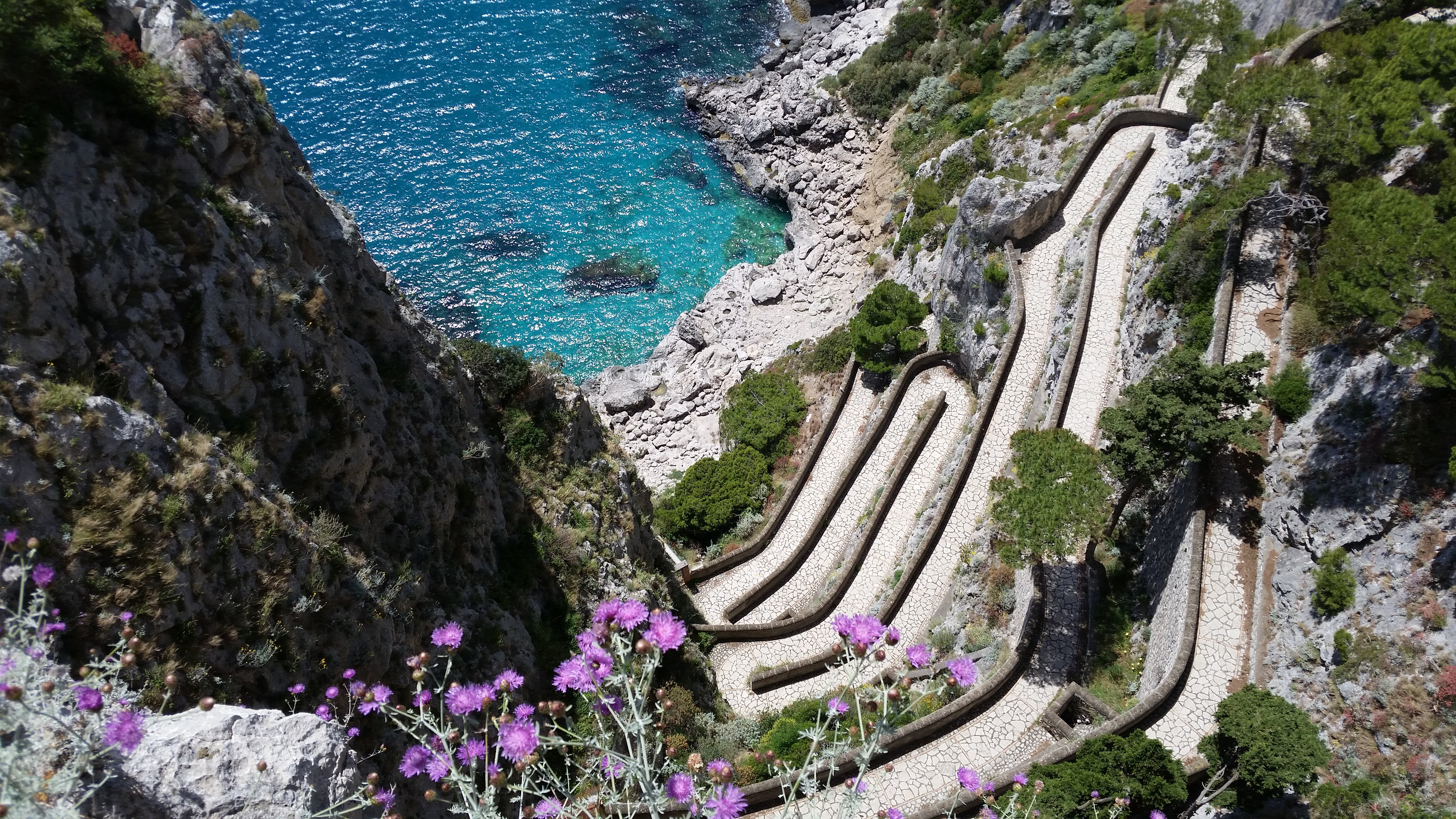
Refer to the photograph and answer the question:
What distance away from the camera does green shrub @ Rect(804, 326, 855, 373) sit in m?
38.1

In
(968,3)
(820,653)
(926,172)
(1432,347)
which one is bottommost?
(820,653)

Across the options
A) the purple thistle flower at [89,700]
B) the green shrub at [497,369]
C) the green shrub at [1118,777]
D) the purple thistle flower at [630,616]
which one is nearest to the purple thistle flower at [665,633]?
the purple thistle flower at [630,616]

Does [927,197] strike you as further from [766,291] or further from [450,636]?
[450,636]

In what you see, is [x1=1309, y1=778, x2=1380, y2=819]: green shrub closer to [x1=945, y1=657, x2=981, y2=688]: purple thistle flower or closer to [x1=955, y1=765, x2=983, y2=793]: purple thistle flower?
[x1=955, y1=765, x2=983, y2=793]: purple thistle flower

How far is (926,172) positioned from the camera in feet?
145

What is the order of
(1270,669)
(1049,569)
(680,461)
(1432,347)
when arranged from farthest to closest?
1. (680,461)
2. (1049,569)
3. (1270,669)
4. (1432,347)

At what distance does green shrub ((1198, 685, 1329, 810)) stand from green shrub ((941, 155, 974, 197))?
1182 inches

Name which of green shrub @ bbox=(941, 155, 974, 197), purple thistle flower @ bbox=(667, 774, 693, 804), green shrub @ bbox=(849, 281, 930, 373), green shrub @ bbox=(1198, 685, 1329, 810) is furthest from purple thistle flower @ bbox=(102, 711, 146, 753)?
green shrub @ bbox=(941, 155, 974, 197)

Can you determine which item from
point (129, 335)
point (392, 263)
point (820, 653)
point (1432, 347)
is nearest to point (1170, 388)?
point (1432, 347)

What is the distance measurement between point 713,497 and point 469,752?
85.2ft

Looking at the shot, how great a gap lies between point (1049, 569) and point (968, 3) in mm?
51905

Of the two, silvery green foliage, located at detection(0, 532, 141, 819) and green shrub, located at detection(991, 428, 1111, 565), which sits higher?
green shrub, located at detection(991, 428, 1111, 565)

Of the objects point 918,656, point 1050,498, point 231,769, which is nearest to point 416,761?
point 231,769

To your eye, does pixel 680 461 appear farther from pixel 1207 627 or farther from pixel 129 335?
pixel 129 335
